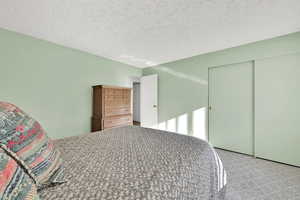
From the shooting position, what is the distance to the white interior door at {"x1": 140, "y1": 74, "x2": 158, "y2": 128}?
4.13m

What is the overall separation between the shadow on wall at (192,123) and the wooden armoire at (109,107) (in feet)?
4.50

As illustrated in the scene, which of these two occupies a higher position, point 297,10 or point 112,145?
point 297,10

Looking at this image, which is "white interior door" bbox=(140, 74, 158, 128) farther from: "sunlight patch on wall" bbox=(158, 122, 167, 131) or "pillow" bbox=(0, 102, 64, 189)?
"pillow" bbox=(0, 102, 64, 189)

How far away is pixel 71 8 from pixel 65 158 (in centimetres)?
187

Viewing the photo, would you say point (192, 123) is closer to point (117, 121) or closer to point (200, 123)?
point (200, 123)

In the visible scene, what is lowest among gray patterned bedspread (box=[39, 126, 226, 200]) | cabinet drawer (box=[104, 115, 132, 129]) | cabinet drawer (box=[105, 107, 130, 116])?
cabinet drawer (box=[104, 115, 132, 129])

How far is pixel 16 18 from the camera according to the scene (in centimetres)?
182

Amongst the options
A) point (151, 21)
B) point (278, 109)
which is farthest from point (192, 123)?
point (151, 21)

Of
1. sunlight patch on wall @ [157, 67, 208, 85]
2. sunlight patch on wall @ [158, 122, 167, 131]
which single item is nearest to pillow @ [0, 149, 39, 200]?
sunlight patch on wall @ [157, 67, 208, 85]

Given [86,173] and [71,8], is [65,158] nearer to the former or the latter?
[86,173]

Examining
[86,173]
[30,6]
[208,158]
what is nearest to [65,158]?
[86,173]

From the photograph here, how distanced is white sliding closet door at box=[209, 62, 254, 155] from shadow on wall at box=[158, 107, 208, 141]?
0.17m

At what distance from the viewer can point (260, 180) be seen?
5.85 ft

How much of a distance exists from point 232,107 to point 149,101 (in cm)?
240
